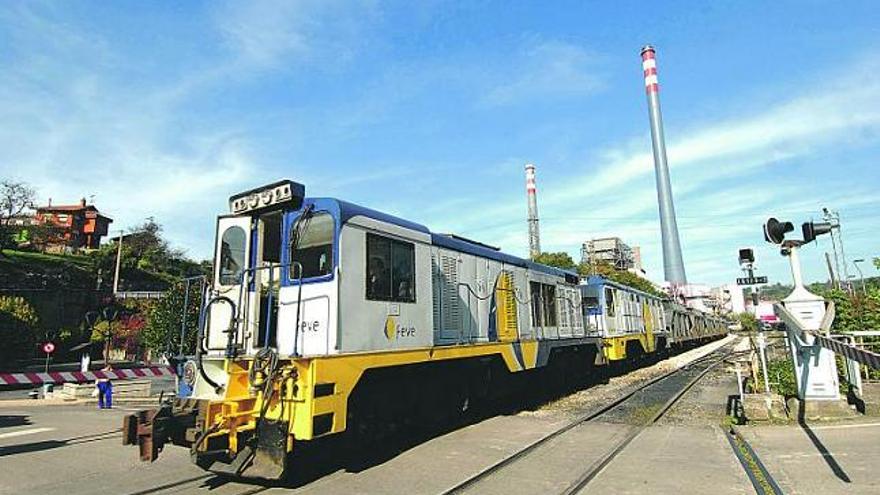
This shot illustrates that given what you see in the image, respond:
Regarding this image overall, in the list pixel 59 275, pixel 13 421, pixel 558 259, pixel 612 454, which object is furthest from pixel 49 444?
pixel 558 259

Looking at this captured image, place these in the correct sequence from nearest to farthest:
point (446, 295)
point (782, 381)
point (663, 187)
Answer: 1. point (446, 295)
2. point (782, 381)
3. point (663, 187)

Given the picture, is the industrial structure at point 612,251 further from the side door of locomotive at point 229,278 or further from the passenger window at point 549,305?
the side door of locomotive at point 229,278

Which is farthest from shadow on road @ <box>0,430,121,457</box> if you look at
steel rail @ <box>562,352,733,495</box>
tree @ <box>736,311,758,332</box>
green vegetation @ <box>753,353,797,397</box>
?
tree @ <box>736,311,758,332</box>

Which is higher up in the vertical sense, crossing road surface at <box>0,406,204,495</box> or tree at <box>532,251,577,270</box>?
tree at <box>532,251,577,270</box>

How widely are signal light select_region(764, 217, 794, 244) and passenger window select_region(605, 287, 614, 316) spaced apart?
878 centimetres

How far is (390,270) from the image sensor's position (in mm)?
7113

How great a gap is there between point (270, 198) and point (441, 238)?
3.11 metres

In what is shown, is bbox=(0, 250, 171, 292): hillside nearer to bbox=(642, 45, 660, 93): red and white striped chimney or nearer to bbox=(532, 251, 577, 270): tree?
bbox=(532, 251, 577, 270): tree

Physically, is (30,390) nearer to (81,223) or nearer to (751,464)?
(751,464)

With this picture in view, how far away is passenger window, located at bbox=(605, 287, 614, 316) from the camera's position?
56.8 ft

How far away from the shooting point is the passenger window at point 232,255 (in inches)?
273

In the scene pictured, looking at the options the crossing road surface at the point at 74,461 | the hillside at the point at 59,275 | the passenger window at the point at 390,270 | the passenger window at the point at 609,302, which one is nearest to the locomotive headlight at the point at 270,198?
the passenger window at the point at 390,270

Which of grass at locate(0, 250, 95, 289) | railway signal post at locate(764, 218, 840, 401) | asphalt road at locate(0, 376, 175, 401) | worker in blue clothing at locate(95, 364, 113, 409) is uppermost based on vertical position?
grass at locate(0, 250, 95, 289)

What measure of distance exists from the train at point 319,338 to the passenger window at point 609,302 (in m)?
8.28
